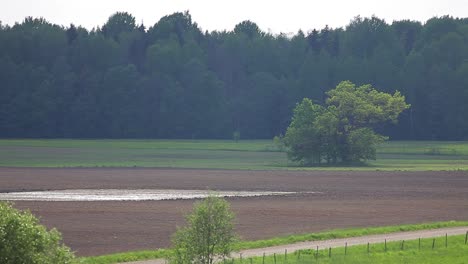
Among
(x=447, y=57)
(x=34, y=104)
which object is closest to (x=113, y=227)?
(x=34, y=104)

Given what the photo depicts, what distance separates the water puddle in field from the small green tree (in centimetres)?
3723

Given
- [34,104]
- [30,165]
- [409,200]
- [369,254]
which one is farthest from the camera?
[34,104]

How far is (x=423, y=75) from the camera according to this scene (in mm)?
195625

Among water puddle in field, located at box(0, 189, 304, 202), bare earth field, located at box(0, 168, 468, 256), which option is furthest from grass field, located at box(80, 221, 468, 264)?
water puddle in field, located at box(0, 189, 304, 202)

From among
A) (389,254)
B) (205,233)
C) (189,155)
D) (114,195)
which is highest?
(189,155)

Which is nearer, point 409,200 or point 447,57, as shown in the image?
point 409,200

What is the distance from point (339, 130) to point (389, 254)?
82.7 metres

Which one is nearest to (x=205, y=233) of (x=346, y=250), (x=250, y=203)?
(x=346, y=250)

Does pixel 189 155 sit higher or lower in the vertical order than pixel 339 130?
lower

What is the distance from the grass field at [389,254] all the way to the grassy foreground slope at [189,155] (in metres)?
60.8

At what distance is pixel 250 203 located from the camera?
73.1 meters

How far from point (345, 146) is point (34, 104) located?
8002 cm

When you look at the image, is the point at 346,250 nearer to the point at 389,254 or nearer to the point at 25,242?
the point at 389,254

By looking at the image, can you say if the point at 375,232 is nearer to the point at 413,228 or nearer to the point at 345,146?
the point at 413,228
